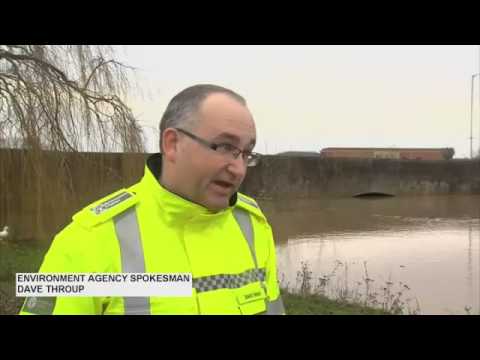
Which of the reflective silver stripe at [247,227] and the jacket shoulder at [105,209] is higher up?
the jacket shoulder at [105,209]

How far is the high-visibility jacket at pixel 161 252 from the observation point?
1.18m

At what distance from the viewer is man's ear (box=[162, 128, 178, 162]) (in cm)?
130

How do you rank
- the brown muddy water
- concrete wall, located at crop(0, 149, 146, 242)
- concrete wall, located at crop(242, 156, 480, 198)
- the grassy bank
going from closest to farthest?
the grassy bank < concrete wall, located at crop(0, 149, 146, 242) < the brown muddy water < concrete wall, located at crop(242, 156, 480, 198)

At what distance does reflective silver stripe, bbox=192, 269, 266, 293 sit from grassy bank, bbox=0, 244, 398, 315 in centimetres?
320

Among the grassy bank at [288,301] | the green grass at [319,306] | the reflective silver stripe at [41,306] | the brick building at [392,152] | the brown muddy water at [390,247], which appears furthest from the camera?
the brick building at [392,152]

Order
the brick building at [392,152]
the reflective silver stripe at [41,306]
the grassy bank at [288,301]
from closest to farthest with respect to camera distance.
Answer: the reflective silver stripe at [41,306]
the grassy bank at [288,301]
the brick building at [392,152]

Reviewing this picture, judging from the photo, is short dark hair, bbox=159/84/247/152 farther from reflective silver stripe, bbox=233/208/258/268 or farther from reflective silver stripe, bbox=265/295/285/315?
reflective silver stripe, bbox=265/295/285/315

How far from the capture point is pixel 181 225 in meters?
1.32

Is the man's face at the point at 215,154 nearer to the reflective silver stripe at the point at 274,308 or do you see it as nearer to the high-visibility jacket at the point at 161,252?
the high-visibility jacket at the point at 161,252

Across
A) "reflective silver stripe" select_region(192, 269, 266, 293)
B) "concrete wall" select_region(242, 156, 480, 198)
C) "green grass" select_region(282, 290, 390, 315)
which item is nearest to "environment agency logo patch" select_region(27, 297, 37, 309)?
"reflective silver stripe" select_region(192, 269, 266, 293)

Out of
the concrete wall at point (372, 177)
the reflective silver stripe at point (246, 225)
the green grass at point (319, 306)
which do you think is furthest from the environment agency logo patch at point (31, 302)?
the concrete wall at point (372, 177)

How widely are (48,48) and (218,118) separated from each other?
4000 millimetres

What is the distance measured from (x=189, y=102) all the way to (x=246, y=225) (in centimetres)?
48

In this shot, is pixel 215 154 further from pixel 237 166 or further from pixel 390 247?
pixel 390 247
